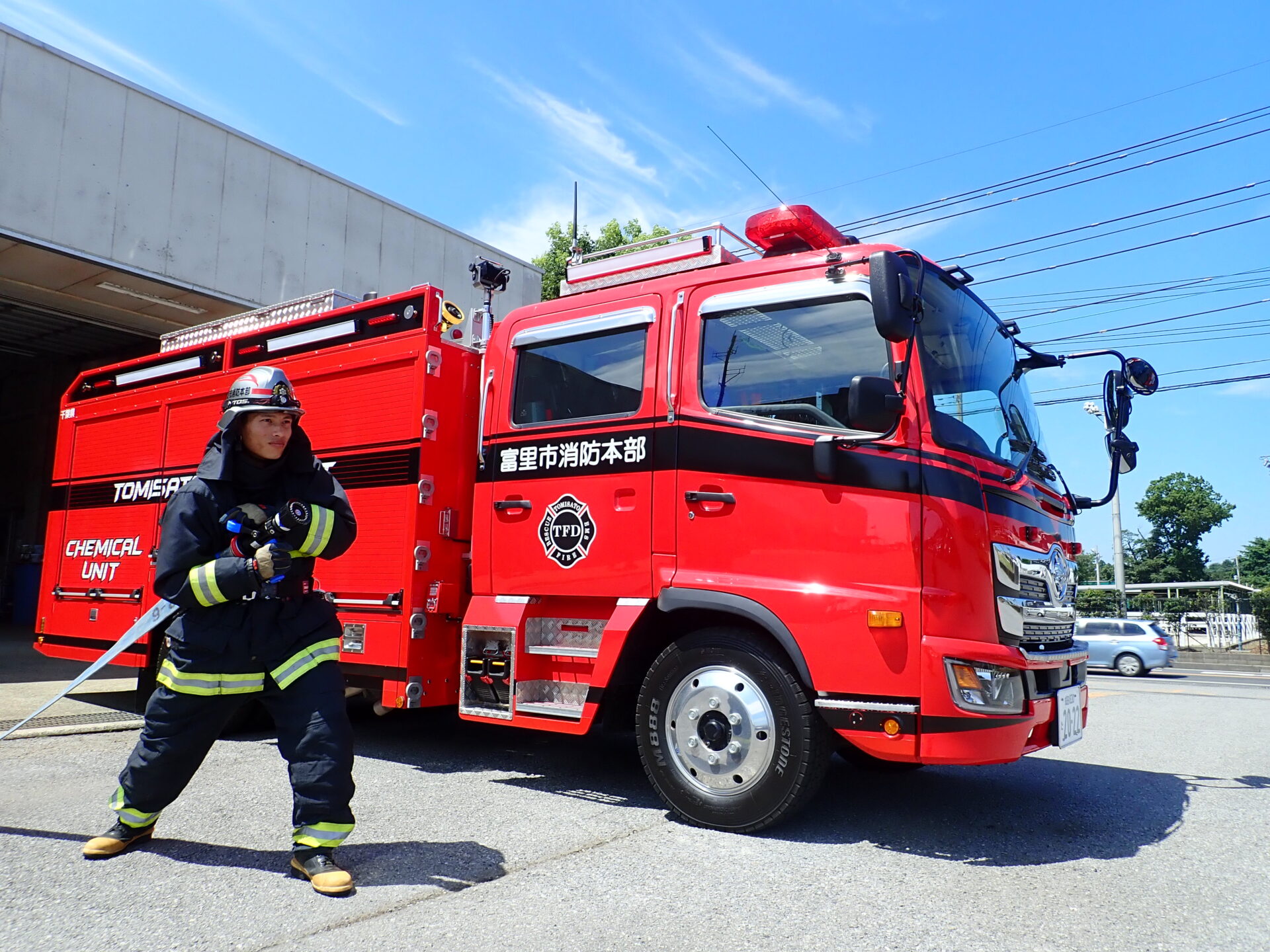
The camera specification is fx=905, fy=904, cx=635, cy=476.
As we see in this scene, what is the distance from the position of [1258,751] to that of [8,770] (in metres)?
8.76

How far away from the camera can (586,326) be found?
5.19 meters

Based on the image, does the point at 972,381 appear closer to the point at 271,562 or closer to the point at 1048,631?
the point at 1048,631

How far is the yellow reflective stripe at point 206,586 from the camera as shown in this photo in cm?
342

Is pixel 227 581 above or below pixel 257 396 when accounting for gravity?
below

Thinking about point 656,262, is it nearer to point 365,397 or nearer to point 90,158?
point 365,397

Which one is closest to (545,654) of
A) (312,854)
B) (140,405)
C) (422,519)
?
(422,519)

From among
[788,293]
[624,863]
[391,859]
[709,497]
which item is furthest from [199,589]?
[788,293]

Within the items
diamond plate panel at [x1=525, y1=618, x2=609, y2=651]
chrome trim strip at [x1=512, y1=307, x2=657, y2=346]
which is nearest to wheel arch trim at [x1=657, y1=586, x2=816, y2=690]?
diamond plate panel at [x1=525, y1=618, x2=609, y2=651]

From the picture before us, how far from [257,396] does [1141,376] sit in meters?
4.63

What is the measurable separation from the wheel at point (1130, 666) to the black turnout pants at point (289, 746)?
20779mm

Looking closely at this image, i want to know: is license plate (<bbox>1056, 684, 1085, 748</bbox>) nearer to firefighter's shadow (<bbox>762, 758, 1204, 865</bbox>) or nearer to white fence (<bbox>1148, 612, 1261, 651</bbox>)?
firefighter's shadow (<bbox>762, 758, 1204, 865</bbox>)

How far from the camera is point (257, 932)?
113 inches

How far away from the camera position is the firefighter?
3.42 meters

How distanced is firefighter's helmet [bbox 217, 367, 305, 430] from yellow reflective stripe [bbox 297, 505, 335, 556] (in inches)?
17.5
